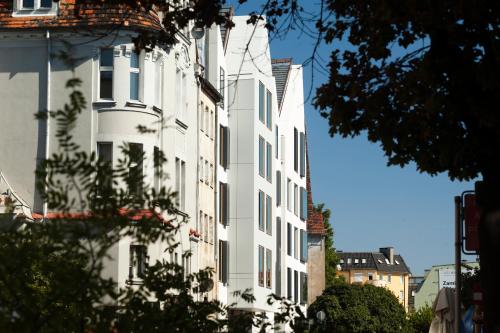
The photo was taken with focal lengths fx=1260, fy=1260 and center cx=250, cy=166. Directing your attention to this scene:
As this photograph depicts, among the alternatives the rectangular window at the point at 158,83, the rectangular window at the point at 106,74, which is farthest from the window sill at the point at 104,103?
the rectangular window at the point at 158,83

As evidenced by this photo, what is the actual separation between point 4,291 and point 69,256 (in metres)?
0.44

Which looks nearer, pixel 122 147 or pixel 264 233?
pixel 122 147

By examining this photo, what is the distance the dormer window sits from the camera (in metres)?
42.0

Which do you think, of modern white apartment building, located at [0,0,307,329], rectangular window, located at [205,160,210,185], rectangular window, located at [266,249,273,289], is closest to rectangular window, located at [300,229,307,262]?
modern white apartment building, located at [0,0,307,329]

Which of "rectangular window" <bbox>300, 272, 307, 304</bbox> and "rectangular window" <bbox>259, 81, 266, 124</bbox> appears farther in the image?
"rectangular window" <bbox>300, 272, 307, 304</bbox>

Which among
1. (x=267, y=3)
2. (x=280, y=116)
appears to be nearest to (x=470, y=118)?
(x=267, y=3)

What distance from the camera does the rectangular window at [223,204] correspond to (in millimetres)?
55800

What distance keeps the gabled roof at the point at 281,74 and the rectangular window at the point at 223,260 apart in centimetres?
1485

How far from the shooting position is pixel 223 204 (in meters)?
56.3

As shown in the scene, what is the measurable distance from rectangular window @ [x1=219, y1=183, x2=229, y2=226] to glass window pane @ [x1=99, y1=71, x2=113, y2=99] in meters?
15.0

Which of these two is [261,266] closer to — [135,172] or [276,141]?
[276,141]

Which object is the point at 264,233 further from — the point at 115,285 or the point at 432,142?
the point at 115,285

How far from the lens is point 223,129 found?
56.9m

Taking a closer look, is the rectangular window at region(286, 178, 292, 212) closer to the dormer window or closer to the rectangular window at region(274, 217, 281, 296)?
the rectangular window at region(274, 217, 281, 296)
